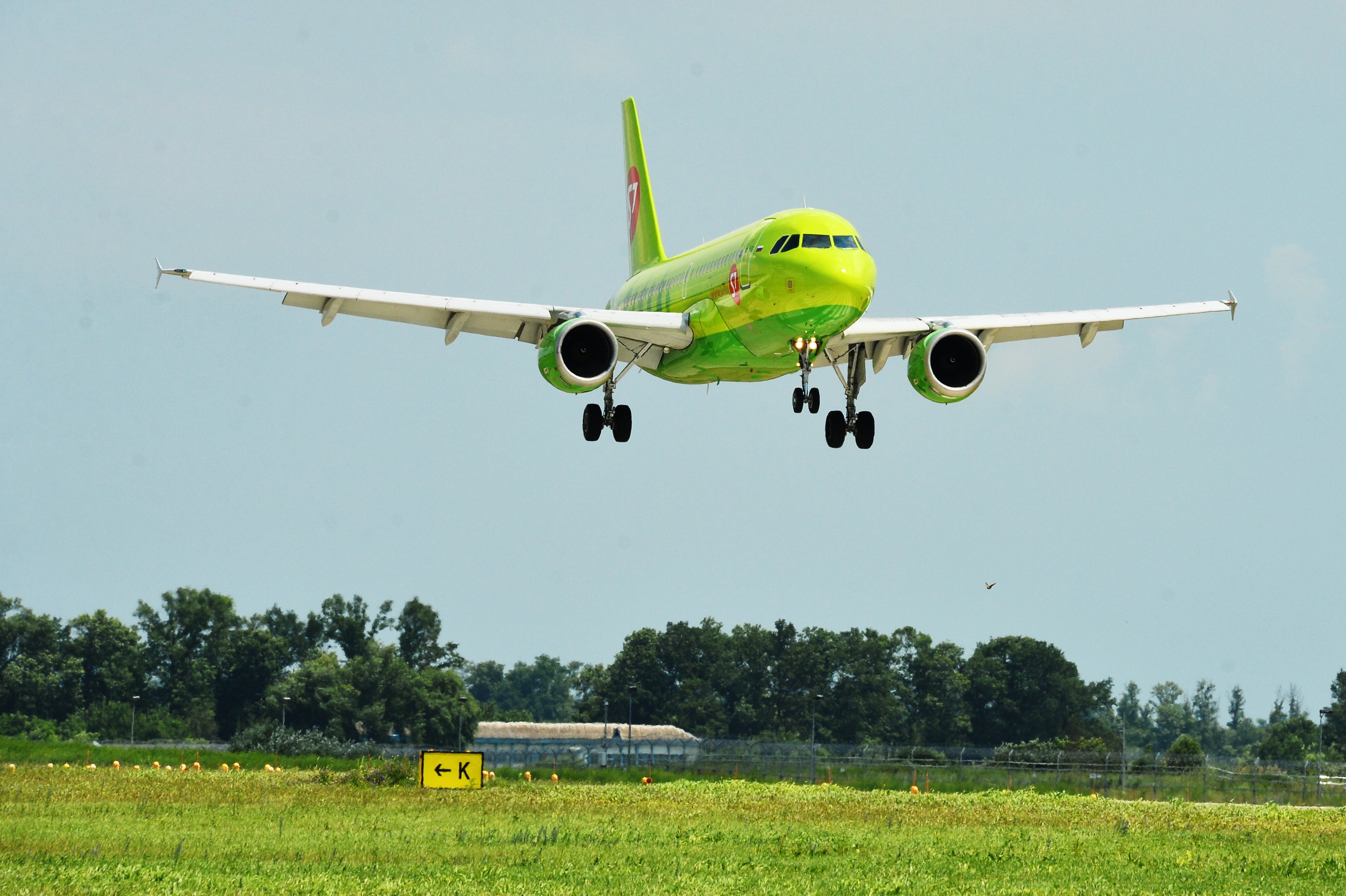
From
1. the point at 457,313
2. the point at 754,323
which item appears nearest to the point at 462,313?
the point at 457,313

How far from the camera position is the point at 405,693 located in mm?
129250

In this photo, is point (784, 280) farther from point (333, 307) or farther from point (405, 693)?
point (405, 693)

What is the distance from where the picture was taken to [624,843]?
42.1 metres

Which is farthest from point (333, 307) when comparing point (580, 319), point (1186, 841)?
point (1186, 841)

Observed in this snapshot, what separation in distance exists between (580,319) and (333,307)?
6044mm

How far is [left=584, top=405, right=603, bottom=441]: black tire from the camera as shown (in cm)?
4219

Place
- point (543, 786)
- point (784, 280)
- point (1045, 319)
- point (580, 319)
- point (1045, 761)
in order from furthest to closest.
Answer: point (1045, 761) → point (543, 786) → point (1045, 319) → point (580, 319) → point (784, 280)

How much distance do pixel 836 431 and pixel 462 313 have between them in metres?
10.3

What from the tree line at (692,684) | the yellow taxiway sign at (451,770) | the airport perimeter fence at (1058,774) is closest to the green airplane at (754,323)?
the yellow taxiway sign at (451,770)

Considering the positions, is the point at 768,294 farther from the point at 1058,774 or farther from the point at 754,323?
the point at 1058,774

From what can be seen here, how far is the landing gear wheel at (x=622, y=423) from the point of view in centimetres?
4212

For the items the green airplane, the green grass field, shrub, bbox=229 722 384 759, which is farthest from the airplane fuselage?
shrub, bbox=229 722 384 759

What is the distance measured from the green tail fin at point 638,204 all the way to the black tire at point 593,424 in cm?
1267

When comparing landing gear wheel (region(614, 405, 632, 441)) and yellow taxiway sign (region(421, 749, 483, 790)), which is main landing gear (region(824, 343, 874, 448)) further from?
yellow taxiway sign (region(421, 749, 483, 790))
